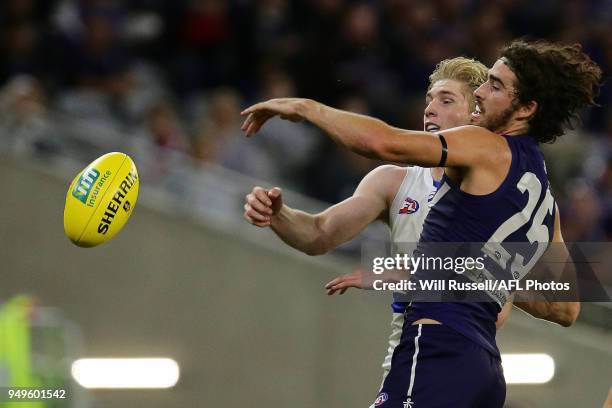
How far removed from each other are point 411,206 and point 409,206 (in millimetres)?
11

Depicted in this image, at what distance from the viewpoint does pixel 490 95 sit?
4613 mm

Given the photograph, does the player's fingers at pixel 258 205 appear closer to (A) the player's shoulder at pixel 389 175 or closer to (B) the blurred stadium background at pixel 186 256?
(A) the player's shoulder at pixel 389 175

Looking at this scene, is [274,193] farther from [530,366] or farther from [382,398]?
[530,366]

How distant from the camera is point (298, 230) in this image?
203 inches

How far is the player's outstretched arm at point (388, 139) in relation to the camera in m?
4.26

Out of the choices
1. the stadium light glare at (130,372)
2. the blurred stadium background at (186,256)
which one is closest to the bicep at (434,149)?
the blurred stadium background at (186,256)

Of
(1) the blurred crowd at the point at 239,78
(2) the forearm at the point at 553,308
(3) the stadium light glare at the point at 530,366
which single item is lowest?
(2) the forearm at the point at 553,308

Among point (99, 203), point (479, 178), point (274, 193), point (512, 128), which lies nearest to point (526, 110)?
point (512, 128)

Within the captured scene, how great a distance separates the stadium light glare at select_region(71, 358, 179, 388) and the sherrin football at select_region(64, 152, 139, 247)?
14.3ft

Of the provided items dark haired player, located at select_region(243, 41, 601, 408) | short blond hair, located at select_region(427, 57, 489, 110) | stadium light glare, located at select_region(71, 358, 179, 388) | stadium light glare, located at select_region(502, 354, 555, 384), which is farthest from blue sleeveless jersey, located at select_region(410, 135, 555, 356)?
stadium light glare, located at select_region(71, 358, 179, 388)

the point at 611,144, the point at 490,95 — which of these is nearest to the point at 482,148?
the point at 490,95

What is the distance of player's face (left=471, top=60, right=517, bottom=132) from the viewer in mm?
4594

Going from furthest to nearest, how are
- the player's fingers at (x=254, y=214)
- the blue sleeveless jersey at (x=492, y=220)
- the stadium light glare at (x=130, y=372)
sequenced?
the stadium light glare at (x=130, y=372) → the player's fingers at (x=254, y=214) → the blue sleeveless jersey at (x=492, y=220)

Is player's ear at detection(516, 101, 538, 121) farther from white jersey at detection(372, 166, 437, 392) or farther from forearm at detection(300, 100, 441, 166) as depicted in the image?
white jersey at detection(372, 166, 437, 392)
